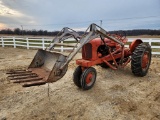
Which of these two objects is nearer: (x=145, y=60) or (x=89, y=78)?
(x=89, y=78)

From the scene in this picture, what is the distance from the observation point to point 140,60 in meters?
6.45

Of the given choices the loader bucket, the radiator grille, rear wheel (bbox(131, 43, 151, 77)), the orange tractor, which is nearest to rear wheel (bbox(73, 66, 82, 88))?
the orange tractor

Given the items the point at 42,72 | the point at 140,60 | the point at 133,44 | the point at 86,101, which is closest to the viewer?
the point at 42,72

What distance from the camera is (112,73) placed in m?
7.33

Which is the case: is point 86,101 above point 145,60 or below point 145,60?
below

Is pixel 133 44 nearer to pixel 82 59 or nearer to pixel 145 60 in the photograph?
pixel 145 60

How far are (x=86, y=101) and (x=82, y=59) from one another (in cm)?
134

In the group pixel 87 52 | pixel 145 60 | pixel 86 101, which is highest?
pixel 87 52

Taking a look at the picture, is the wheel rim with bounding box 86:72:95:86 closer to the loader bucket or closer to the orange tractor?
the orange tractor

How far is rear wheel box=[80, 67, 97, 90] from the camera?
207 inches

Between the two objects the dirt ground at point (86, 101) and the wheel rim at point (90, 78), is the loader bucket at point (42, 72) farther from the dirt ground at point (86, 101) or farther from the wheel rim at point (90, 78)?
the wheel rim at point (90, 78)

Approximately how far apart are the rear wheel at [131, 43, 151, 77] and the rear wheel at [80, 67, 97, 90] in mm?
1752

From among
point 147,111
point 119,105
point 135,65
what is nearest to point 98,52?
point 135,65

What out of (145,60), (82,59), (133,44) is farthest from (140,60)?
(82,59)
